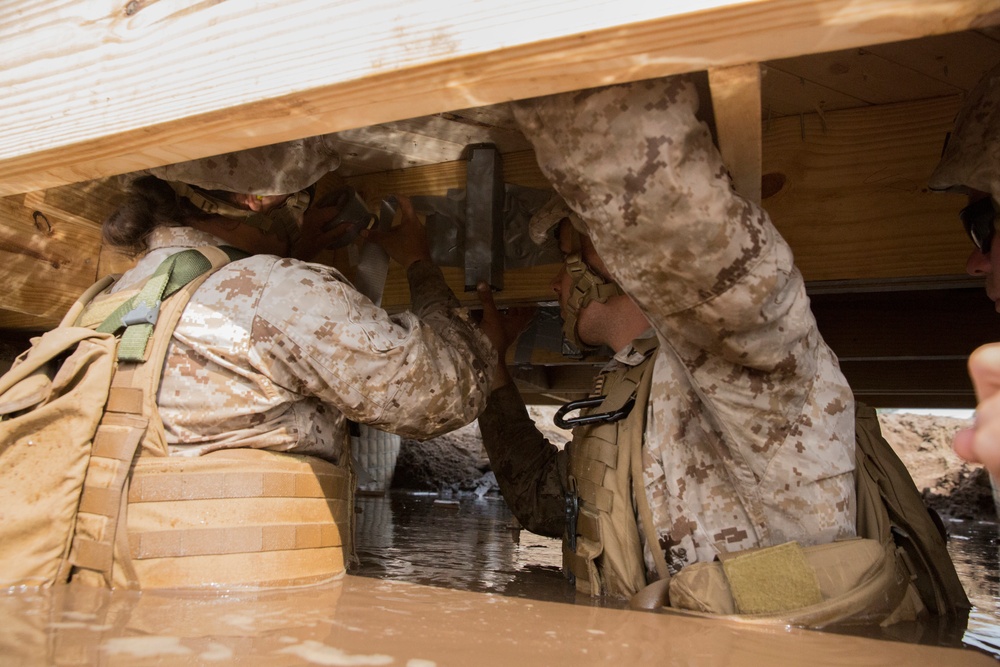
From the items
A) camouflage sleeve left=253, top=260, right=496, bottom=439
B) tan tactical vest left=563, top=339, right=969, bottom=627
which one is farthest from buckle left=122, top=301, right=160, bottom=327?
tan tactical vest left=563, top=339, right=969, bottom=627

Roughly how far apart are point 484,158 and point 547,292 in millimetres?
591

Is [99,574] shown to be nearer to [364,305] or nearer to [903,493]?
[364,305]

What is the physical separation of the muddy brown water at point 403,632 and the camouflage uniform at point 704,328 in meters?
0.37

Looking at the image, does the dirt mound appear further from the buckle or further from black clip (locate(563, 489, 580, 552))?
the buckle

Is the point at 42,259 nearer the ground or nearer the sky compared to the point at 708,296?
nearer the sky

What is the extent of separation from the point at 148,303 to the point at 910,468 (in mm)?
9442

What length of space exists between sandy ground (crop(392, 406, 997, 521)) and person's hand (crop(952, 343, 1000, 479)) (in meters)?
8.60

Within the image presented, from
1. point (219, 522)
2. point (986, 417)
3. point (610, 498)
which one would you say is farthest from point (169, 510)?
point (986, 417)

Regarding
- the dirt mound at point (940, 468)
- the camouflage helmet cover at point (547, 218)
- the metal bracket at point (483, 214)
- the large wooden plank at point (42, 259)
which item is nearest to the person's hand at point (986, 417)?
the camouflage helmet cover at point (547, 218)

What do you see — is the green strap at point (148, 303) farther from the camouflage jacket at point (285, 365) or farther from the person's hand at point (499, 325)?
the person's hand at point (499, 325)

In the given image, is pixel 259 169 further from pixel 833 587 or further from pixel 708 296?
pixel 833 587

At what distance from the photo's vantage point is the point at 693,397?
2316 mm

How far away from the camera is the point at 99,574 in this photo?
217 centimetres

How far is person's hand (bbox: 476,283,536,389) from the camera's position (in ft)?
10.1
